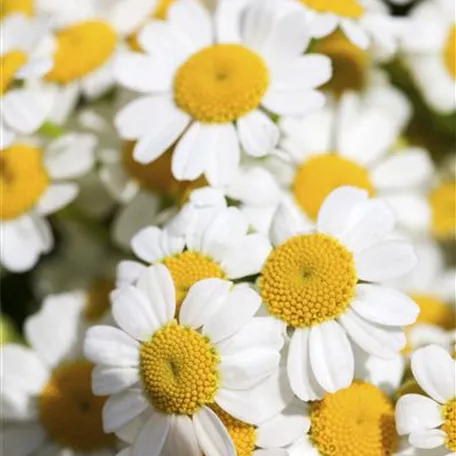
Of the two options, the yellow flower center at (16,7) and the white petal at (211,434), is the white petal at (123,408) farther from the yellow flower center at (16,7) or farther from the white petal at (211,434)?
the yellow flower center at (16,7)

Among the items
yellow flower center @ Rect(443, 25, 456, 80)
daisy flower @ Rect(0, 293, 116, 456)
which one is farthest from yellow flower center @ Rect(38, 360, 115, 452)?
yellow flower center @ Rect(443, 25, 456, 80)

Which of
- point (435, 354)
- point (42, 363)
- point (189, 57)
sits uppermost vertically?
point (189, 57)

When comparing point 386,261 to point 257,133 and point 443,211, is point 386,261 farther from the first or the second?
point 443,211

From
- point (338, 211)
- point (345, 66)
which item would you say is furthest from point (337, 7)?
point (338, 211)

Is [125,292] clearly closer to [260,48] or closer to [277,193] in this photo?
[277,193]

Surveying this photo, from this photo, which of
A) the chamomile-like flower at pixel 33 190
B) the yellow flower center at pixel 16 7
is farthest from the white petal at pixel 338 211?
the yellow flower center at pixel 16 7

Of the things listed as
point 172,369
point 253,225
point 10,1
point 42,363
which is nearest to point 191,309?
point 172,369

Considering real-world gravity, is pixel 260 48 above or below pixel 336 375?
above
